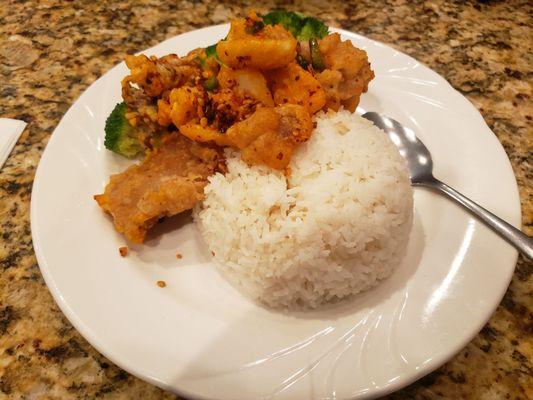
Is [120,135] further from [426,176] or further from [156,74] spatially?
[426,176]

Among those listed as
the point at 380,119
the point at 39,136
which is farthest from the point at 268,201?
the point at 39,136

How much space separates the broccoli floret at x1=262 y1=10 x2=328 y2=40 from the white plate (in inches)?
32.1

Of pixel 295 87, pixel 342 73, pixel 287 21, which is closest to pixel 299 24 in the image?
pixel 287 21

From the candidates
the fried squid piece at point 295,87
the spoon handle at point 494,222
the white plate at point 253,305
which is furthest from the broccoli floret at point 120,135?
the spoon handle at point 494,222

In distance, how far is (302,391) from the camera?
1.42m

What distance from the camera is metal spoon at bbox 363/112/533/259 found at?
5.57 feet

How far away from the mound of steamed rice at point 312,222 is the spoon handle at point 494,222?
179 millimetres

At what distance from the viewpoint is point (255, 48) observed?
1.97 meters

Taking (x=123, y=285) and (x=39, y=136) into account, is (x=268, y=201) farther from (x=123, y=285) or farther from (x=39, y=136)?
(x=39, y=136)

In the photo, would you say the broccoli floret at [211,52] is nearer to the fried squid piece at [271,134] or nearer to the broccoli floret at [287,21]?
the broccoli floret at [287,21]

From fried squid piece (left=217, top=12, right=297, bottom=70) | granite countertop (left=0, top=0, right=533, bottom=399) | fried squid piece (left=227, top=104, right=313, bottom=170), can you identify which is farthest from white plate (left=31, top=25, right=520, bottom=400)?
fried squid piece (left=217, top=12, right=297, bottom=70)

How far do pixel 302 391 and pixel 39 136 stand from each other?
224 centimetres

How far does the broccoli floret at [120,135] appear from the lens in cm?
216

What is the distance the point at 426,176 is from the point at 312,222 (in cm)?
73
